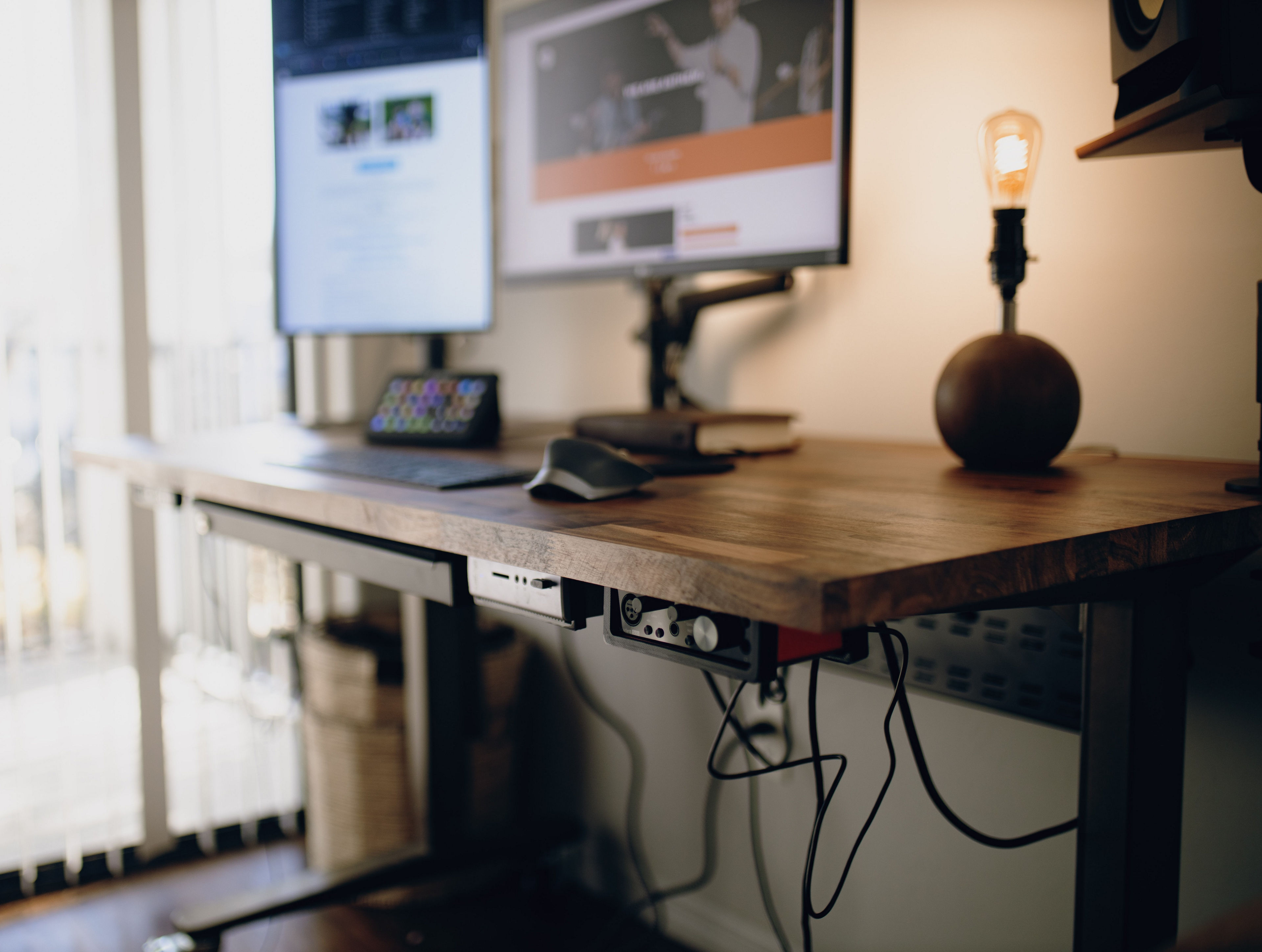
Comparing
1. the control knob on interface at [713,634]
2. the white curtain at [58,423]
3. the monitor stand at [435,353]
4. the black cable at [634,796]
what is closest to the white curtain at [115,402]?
the white curtain at [58,423]

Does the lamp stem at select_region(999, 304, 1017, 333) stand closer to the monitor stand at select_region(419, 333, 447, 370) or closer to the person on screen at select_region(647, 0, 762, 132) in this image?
the person on screen at select_region(647, 0, 762, 132)

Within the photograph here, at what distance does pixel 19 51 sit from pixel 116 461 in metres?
0.96

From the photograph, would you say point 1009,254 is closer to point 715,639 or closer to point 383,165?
point 715,639

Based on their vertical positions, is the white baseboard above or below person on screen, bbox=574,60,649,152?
below

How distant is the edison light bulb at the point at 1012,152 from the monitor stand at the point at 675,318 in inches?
14.9

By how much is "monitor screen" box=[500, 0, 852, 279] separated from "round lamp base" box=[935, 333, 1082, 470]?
25 centimetres

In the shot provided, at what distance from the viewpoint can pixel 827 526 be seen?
619 millimetres

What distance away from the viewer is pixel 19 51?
5.57ft

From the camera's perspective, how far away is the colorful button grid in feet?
4.02

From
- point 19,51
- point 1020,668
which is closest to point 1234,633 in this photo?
point 1020,668

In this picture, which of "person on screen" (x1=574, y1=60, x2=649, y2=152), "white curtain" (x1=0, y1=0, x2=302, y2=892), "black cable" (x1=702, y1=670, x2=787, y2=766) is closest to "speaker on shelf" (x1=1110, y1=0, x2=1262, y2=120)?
"person on screen" (x1=574, y1=60, x2=649, y2=152)

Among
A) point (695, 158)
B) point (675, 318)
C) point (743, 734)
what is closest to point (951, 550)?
point (743, 734)

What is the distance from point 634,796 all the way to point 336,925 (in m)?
0.57

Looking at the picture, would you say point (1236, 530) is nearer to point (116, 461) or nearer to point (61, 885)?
point (116, 461)
